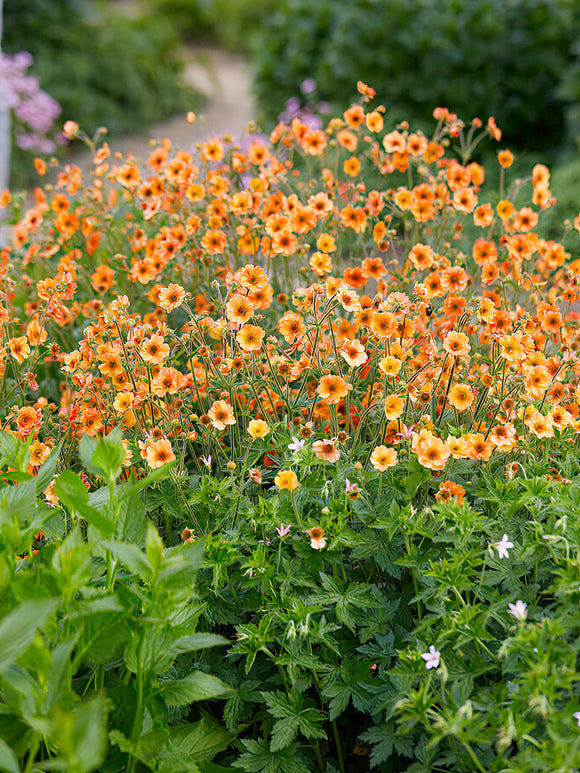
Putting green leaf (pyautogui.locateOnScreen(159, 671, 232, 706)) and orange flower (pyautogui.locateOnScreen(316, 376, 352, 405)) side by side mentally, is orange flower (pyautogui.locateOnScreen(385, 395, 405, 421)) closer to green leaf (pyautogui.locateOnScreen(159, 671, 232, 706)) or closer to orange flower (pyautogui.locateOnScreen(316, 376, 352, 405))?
orange flower (pyautogui.locateOnScreen(316, 376, 352, 405))

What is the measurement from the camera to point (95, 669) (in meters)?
1.36

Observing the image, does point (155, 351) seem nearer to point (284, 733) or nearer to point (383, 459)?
point (383, 459)

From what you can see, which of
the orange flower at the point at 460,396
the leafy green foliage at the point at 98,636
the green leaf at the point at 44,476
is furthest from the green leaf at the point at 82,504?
the orange flower at the point at 460,396

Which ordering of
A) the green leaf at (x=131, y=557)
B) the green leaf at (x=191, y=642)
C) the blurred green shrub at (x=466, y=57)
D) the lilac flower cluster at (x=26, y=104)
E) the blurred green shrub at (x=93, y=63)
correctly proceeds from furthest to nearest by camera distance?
the blurred green shrub at (x=93, y=63) < the lilac flower cluster at (x=26, y=104) < the blurred green shrub at (x=466, y=57) < the green leaf at (x=191, y=642) < the green leaf at (x=131, y=557)

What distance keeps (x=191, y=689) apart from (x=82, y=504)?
388 millimetres

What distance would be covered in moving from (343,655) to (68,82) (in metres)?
8.25

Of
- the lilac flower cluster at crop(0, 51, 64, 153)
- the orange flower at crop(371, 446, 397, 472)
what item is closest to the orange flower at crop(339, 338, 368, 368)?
the orange flower at crop(371, 446, 397, 472)

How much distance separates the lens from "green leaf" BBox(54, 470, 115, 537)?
126 cm

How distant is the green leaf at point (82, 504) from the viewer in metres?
1.26

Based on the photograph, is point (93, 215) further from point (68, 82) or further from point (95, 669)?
point (68, 82)

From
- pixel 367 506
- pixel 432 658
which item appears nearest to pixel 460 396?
pixel 367 506

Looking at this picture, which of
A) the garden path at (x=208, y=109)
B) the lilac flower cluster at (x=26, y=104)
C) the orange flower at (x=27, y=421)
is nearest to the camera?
the orange flower at (x=27, y=421)

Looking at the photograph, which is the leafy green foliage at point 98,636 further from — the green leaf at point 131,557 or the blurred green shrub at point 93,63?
the blurred green shrub at point 93,63

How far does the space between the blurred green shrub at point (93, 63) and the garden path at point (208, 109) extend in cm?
19
